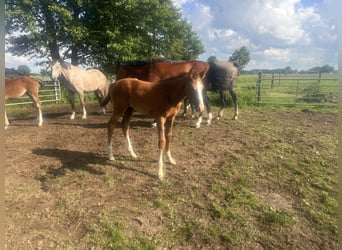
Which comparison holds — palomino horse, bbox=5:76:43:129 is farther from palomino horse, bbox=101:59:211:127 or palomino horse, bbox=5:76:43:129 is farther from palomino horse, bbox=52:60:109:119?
palomino horse, bbox=101:59:211:127

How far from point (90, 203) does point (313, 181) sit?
3.52m

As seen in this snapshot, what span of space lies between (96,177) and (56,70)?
516 centimetres

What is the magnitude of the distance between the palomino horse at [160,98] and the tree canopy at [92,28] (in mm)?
8174

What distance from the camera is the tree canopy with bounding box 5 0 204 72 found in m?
12.6

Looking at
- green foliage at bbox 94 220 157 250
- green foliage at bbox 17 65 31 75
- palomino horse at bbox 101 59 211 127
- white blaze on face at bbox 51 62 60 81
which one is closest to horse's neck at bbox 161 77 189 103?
green foliage at bbox 94 220 157 250

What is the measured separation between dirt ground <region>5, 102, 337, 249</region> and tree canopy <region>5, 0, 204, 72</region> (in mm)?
7128

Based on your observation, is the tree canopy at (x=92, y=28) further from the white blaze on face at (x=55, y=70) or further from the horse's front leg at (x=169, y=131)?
the horse's front leg at (x=169, y=131)

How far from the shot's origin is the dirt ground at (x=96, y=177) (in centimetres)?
289

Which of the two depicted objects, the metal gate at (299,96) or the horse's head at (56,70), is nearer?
the horse's head at (56,70)

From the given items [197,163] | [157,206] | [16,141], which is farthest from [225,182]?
[16,141]

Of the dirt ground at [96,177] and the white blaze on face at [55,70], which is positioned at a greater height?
the white blaze on face at [55,70]

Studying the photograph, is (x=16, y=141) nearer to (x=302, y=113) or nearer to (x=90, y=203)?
(x=90, y=203)

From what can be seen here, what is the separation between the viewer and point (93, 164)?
4.60 meters

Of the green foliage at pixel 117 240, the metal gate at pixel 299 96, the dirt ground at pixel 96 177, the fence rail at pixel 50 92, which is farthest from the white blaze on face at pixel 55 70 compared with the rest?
the metal gate at pixel 299 96
